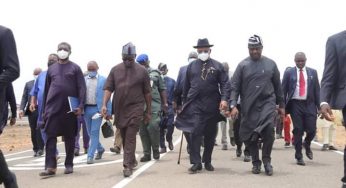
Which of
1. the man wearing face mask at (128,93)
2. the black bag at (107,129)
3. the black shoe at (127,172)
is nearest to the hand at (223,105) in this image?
the man wearing face mask at (128,93)

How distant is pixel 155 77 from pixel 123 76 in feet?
8.15

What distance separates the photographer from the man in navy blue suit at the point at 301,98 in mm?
10445

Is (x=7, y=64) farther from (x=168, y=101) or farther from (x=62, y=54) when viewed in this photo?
(x=168, y=101)

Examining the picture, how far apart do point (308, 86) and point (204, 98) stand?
2354 millimetres

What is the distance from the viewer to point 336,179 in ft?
27.0

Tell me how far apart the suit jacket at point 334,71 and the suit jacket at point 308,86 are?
16.1ft

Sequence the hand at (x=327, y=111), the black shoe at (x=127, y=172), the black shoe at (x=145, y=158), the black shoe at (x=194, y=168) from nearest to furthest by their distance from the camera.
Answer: the hand at (x=327, y=111)
the black shoe at (x=127, y=172)
the black shoe at (x=194, y=168)
the black shoe at (x=145, y=158)

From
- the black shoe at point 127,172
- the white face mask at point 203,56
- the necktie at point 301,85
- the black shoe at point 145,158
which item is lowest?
the black shoe at point 145,158

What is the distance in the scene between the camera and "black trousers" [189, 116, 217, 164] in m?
9.17

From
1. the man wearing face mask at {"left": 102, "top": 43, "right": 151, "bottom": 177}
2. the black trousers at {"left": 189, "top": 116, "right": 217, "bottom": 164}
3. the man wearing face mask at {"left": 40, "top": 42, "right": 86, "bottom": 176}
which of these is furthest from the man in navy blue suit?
the man wearing face mask at {"left": 40, "top": 42, "right": 86, "bottom": 176}

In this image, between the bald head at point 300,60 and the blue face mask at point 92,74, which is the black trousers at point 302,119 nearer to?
the bald head at point 300,60

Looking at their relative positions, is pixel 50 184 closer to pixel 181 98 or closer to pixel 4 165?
pixel 4 165

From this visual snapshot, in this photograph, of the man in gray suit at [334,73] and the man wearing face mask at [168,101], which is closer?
the man in gray suit at [334,73]

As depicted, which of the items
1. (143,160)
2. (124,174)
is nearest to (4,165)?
(124,174)
